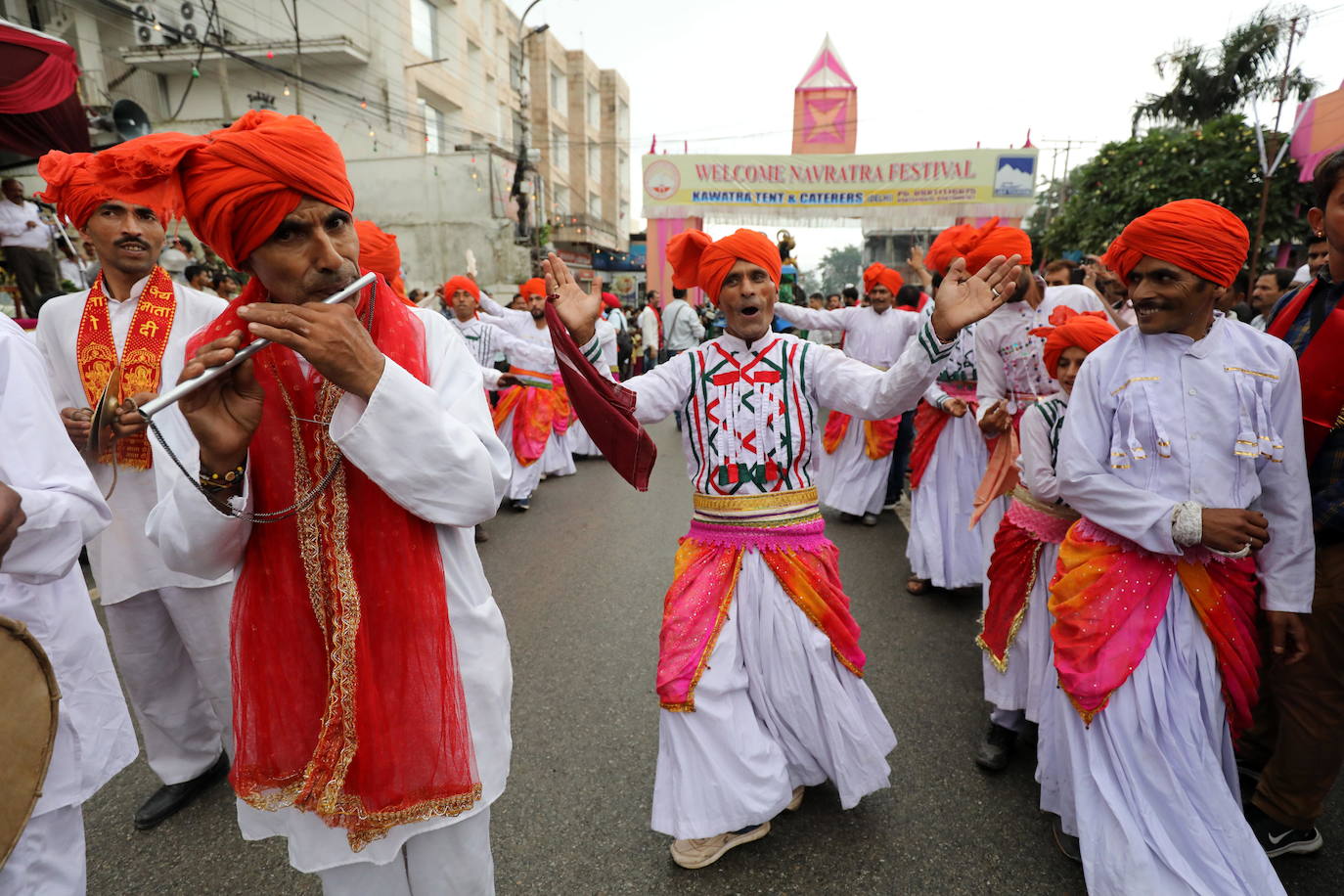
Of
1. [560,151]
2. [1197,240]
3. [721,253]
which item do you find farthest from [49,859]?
[560,151]

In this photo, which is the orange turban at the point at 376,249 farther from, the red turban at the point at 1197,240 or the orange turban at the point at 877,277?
the orange turban at the point at 877,277

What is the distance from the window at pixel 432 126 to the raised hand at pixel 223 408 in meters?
24.0

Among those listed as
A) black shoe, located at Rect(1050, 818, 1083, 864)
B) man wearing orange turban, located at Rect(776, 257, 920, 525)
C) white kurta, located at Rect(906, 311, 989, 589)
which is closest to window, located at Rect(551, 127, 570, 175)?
man wearing orange turban, located at Rect(776, 257, 920, 525)

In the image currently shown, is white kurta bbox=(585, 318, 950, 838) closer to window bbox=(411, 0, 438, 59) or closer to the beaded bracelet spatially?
the beaded bracelet

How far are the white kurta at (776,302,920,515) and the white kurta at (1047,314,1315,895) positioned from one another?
407 cm

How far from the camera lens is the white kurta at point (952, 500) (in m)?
4.66

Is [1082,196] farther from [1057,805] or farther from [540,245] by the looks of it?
[1057,805]

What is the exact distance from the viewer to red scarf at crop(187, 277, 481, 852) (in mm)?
1465

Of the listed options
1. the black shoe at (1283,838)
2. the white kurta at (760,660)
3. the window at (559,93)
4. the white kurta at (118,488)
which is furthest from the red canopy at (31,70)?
the window at (559,93)

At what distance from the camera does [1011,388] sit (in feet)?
13.3

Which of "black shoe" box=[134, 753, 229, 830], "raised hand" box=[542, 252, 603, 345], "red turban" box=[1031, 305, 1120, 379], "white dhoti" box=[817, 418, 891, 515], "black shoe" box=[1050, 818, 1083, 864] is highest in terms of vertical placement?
"raised hand" box=[542, 252, 603, 345]

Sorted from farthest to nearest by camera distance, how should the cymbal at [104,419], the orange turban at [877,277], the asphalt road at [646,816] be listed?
the orange turban at [877,277] < the asphalt road at [646,816] < the cymbal at [104,419]

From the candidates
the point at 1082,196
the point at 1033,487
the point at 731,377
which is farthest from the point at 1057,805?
the point at 1082,196

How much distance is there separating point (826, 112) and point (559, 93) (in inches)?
888
